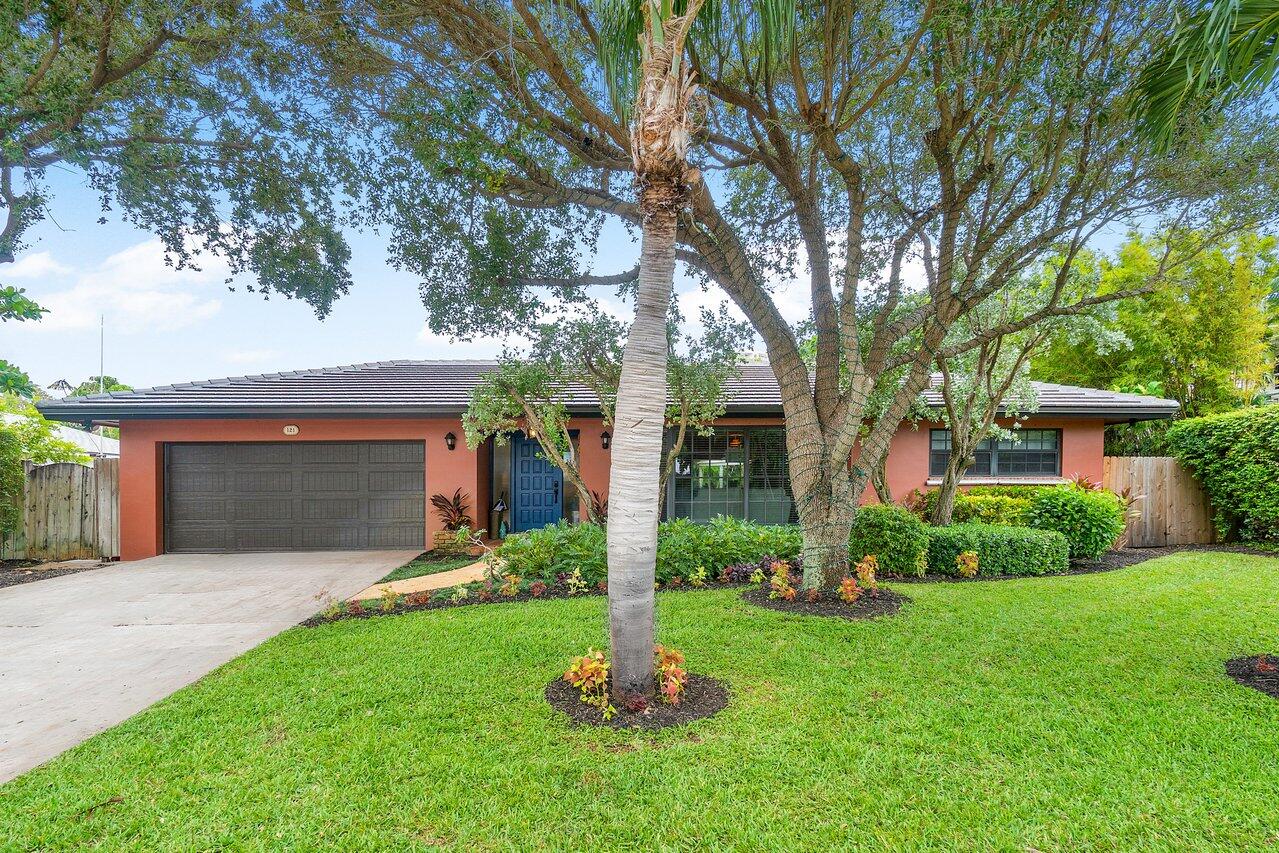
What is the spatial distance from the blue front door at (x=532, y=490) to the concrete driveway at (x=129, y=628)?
250 centimetres

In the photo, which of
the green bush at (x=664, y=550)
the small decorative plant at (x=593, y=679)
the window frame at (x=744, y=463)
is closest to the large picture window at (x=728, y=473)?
the window frame at (x=744, y=463)

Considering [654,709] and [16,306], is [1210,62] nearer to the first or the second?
[654,709]

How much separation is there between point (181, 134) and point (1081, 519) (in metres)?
12.9

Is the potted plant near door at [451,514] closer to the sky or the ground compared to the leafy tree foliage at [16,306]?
closer to the ground

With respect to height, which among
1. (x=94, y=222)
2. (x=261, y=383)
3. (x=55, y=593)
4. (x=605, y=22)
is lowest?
(x=55, y=593)

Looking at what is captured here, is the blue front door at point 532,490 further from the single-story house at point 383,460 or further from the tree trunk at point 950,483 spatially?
the tree trunk at point 950,483

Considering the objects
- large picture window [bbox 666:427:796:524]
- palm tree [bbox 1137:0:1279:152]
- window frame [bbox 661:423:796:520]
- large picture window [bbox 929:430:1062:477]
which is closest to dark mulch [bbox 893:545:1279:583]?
large picture window [bbox 929:430:1062:477]

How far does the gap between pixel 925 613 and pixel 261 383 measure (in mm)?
12584

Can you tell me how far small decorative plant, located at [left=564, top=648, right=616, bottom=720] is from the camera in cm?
348

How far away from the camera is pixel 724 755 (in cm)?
297

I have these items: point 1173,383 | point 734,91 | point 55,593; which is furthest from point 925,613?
point 1173,383

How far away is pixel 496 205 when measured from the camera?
6.31 metres

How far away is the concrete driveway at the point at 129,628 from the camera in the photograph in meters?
3.77

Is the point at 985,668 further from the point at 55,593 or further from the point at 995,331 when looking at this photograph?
the point at 55,593
